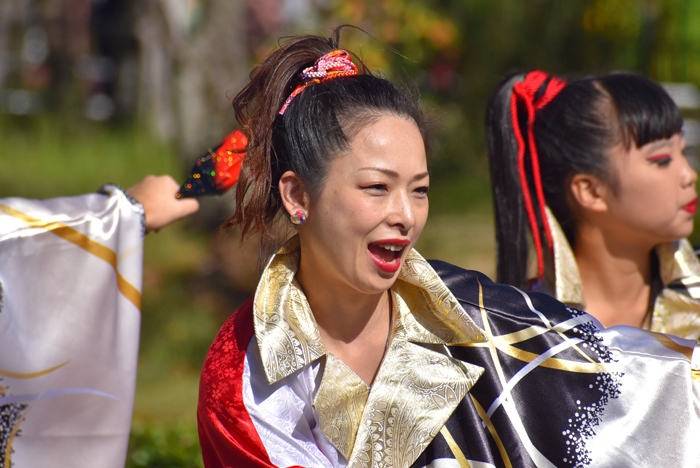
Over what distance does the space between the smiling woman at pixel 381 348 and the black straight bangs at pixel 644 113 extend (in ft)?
2.57

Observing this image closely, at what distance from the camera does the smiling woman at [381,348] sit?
5.95 ft

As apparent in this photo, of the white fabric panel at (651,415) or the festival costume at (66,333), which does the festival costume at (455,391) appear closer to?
the white fabric panel at (651,415)

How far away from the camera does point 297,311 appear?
1.97 metres

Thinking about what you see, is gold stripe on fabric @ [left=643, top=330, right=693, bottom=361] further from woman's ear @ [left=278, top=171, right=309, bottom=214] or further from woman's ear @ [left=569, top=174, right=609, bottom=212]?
woman's ear @ [left=278, top=171, right=309, bottom=214]

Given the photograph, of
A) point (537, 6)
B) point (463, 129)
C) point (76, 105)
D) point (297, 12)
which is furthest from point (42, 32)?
point (537, 6)

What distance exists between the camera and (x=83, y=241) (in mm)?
2133

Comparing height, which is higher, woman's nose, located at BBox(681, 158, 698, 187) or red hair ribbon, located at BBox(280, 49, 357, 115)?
red hair ribbon, located at BBox(280, 49, 357, 115)

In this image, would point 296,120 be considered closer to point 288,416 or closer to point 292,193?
point 292,193

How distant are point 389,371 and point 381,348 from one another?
0.12 meters

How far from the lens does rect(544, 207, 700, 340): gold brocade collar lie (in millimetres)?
2512

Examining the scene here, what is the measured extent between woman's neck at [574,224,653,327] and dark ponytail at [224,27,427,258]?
3.18ft

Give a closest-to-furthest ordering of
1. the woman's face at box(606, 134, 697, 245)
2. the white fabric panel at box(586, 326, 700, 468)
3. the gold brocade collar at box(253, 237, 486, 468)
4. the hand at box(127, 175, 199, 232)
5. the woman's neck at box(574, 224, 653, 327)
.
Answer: the white fabric panel at box(586, 326, 700, 468) < the gold brocade collar at box(253, 237, 486, 468) < the hand at box(127, 175, 199, 232) < the woman's face at box(606, 134, 697, 245) < the woman's neck at box(574, 224, 653, 327)

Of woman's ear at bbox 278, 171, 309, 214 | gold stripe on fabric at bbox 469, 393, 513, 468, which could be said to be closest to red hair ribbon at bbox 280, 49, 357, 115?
woman's ear at bbox 278, 171, 309, 214

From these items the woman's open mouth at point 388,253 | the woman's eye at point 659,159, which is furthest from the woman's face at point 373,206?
the woman's eye at point 659,159
